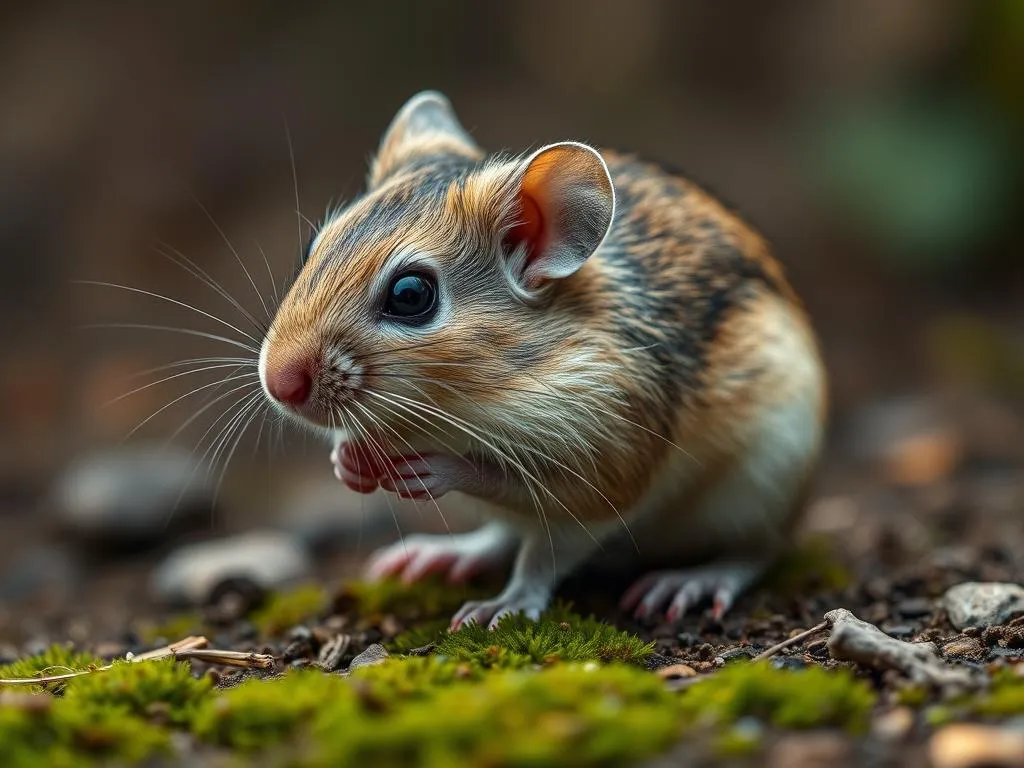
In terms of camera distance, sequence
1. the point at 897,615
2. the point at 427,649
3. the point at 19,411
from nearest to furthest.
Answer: the point at 427,649, the point at 897,615, the point at 19,411

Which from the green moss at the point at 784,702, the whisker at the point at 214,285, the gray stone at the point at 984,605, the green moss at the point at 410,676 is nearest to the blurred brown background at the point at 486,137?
the whisker at the point at 214,285

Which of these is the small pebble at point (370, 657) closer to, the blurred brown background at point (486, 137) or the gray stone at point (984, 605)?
A: the gray stone at point (984, 605)

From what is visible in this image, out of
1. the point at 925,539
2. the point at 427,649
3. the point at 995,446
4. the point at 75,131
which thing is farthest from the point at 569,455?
the point at 75,131

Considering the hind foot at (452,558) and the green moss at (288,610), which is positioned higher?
the hind foot at (452,558)

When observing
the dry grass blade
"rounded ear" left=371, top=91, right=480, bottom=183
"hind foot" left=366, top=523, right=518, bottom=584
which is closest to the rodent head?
"rounded ear" left=371, top=91, right=480, bottom=183

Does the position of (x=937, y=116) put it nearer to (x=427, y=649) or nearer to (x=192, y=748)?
(x=427, y=649)

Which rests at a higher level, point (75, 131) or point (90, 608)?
point (75, 131)

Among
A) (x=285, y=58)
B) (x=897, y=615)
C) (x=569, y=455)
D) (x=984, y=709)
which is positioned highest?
(x=285, y=58)

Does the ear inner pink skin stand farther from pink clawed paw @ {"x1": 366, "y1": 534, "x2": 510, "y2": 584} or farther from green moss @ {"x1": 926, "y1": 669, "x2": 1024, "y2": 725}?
green moss @ {"x1": 926, "y1": 669, "x2": 1024, "y2": 725}
